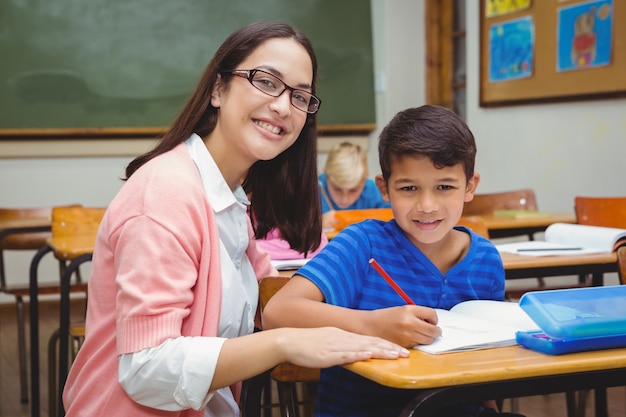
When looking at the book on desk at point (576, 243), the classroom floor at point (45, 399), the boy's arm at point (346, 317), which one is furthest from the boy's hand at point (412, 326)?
the classroom floor at point (45, 399)

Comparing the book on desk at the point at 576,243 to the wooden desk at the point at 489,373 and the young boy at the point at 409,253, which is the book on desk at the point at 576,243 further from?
the wooden desk at the point at 489,373

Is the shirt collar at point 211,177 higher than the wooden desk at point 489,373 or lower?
higher

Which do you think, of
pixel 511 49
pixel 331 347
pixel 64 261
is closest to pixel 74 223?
pixel 64 261

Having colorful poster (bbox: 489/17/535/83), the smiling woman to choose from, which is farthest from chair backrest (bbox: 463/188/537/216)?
the smiling woman

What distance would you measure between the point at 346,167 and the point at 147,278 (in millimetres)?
2929

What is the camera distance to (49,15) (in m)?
5.38

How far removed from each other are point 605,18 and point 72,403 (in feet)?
12.5

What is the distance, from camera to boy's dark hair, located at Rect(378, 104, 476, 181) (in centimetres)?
151

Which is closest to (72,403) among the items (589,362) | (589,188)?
(589,362)

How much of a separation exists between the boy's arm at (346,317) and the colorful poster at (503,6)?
4.10 m

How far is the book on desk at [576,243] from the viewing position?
2428 millimetres

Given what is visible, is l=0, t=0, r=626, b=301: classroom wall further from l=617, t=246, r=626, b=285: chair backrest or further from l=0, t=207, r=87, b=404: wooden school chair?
l=617, t=246, r=626, b=285: chair backrest

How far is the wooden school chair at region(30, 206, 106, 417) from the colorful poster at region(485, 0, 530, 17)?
2.99 m

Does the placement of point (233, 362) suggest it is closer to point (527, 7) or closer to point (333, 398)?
point (333, 398)
